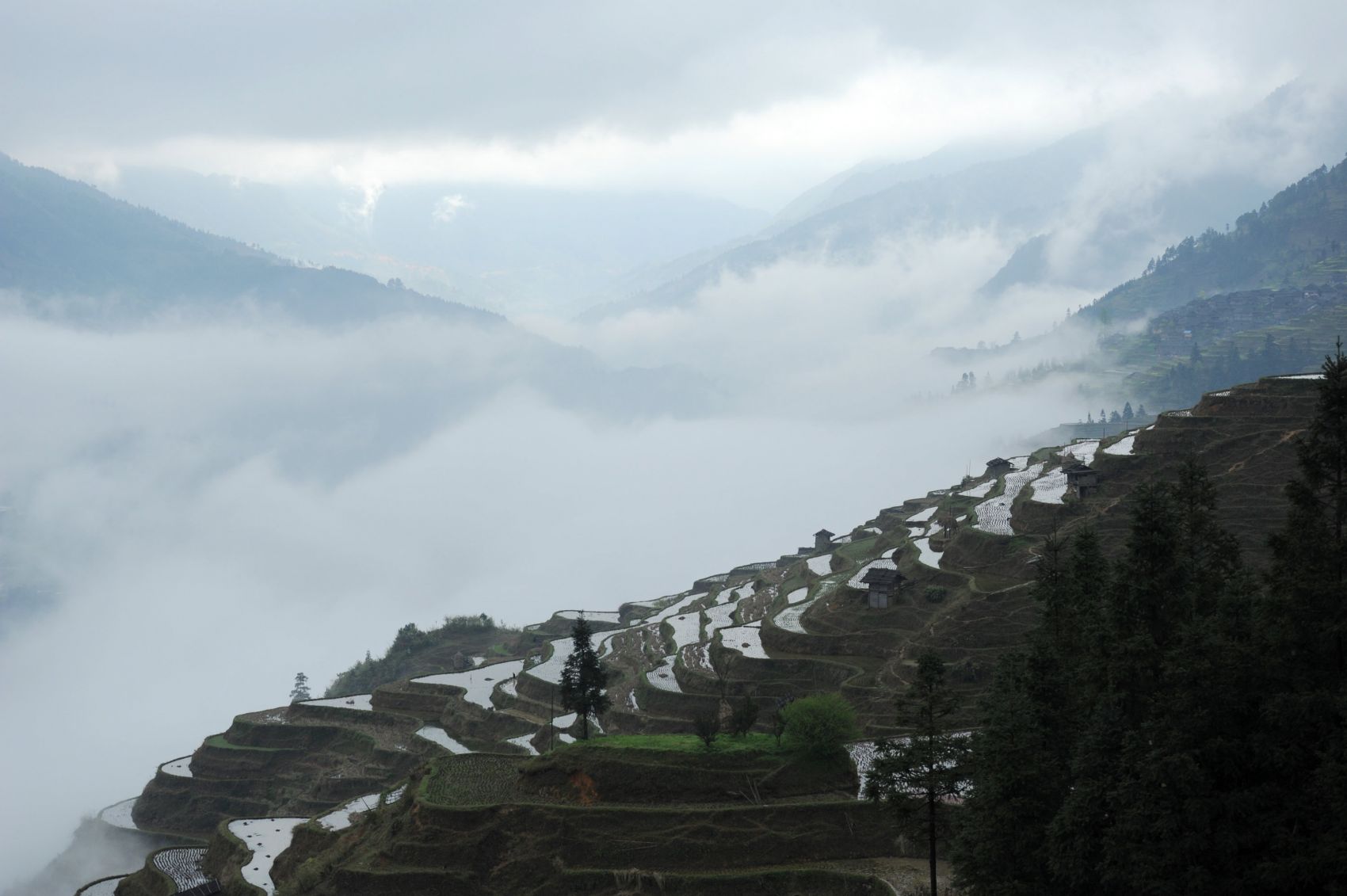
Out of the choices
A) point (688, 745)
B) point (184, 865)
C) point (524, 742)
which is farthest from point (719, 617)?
point (184, 865)

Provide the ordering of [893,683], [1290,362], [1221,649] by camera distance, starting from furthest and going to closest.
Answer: [1290,362]
[893,683]
[1221,649]

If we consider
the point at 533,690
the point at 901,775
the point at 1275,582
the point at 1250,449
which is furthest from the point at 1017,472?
the point at 1275,582

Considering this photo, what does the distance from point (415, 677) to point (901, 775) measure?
2340 inches

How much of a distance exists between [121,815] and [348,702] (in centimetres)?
1602

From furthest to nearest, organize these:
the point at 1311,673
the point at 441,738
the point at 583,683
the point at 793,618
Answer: the point at 793,618 < the point at 441,738 < the point at 583,683 < the point at 1311,673

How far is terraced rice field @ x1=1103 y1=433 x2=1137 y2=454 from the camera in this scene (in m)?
78.7

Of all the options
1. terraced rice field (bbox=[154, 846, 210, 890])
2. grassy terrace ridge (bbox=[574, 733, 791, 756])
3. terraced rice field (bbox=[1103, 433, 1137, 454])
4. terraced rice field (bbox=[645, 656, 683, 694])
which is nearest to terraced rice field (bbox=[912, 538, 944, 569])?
terraced rice field (bbox=[1103, 433, 1137, 454])

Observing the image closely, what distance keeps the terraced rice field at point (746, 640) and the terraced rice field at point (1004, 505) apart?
15652 millimetres

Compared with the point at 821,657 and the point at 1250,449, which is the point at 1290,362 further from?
the point at 821,657

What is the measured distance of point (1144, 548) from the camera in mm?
30312

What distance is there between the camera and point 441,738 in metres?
71.8

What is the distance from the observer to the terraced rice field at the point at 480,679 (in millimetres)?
77356

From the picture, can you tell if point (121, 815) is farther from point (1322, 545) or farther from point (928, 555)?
point (1322, 545)

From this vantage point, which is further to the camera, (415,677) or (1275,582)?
(415,677)
